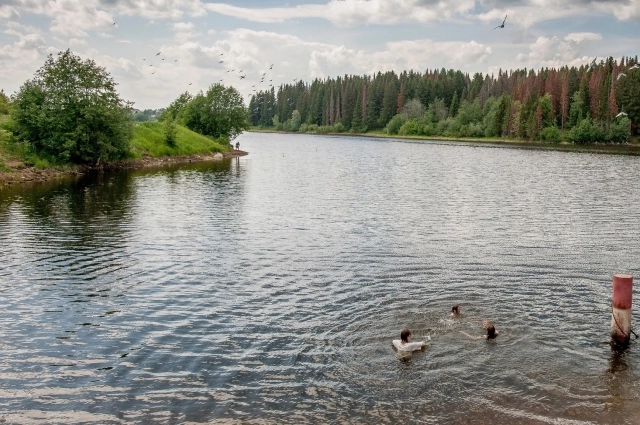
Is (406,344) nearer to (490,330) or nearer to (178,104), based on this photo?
Result: (490,330)

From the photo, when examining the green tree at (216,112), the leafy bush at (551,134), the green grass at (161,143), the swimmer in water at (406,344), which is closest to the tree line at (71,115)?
the green grass at (161,143)

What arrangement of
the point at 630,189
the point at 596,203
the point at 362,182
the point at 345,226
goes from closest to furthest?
the point at 345,226
the point at 596,203
the point at 630,189
the point at 362,182

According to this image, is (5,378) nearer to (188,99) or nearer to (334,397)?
(334,397)

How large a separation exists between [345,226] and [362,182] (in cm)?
3173

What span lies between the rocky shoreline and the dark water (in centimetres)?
1794

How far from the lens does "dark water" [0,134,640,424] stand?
625 inches

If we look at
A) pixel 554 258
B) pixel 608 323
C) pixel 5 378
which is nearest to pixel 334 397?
pixel 5 378

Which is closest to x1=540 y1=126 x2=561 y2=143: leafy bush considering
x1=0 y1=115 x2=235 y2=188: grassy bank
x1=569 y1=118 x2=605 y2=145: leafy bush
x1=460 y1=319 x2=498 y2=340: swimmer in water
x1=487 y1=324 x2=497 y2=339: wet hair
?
x1=569 y1=118 x2=605 y2=145: leafy bush

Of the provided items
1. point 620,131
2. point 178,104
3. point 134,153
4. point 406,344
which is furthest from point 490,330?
point 620,131

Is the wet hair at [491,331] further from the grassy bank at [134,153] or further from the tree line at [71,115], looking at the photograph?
the tree line at [71,115]

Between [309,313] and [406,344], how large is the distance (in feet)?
16.8

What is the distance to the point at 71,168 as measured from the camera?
7631cm

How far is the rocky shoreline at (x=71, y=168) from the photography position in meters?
65.8

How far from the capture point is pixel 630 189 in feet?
212
